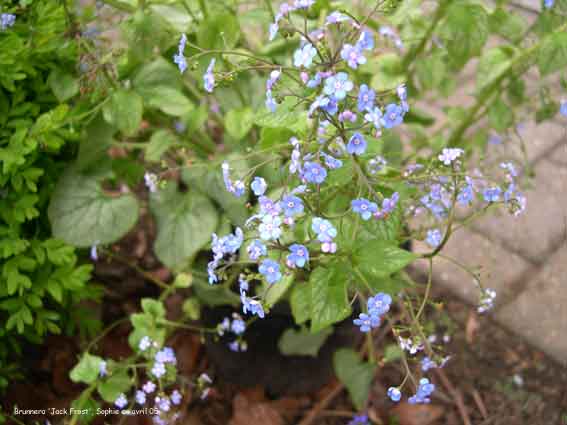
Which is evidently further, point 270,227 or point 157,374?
point 157,374

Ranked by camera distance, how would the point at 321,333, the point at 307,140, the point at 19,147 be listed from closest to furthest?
the point at 307,140, the point at 19,147, the point at 321,333

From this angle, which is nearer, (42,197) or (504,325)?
(42,197)

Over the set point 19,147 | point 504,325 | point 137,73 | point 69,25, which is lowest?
point 504,325

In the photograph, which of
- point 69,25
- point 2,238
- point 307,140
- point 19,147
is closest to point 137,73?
point 69,25

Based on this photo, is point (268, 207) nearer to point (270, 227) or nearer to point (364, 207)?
point (270, 227)

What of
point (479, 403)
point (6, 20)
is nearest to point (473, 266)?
point (479, 403)

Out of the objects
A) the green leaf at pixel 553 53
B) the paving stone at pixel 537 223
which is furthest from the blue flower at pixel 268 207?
the paving stone at pixel 537 223

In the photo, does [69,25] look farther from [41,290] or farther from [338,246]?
[338,246]
